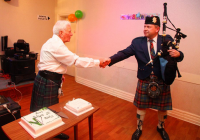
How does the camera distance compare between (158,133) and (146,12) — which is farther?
(146,12)

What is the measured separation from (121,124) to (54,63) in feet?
5.15

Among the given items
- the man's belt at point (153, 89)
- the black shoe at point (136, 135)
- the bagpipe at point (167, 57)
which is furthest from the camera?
the black shoe at point (136, 135)

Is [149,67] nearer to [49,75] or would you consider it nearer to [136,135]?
[136,135]

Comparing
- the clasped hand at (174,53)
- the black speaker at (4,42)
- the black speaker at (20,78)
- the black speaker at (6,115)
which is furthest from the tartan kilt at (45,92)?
the black speaker at (4,42)

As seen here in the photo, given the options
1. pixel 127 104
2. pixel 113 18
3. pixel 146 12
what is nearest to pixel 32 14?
pixel 113 18

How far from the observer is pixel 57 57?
5.56ft

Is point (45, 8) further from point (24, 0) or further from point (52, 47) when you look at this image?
point (52, 47)

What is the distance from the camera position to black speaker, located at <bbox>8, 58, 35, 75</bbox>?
337 centimetres

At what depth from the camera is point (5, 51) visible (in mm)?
3783

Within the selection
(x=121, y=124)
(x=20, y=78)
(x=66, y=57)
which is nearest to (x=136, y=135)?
(x=121, y=124)

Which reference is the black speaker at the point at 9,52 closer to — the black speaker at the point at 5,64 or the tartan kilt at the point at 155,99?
the black speaker at the point at 5,64

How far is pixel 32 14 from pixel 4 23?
34.1 inches

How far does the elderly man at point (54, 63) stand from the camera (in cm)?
171

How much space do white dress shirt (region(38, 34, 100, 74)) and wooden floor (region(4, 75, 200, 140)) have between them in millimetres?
1091
